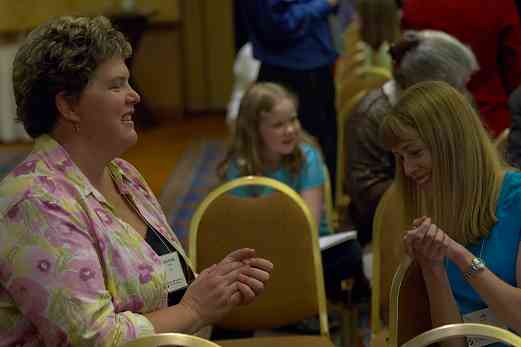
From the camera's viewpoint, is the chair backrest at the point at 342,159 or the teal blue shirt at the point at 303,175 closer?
the teal blue shirt at the point at 303,175

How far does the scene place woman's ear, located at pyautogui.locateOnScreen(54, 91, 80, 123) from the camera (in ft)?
6.53

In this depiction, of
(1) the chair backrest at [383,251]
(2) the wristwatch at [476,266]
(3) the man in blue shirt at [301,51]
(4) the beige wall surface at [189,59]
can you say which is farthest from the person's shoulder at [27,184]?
(4) the beige wall surface at [189,59]

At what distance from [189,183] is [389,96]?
356cm

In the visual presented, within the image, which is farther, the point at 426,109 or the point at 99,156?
the point at 426,109

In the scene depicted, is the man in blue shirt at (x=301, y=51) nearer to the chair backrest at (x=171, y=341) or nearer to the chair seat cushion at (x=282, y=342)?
the chair seat cushion at (x=282, y=342)

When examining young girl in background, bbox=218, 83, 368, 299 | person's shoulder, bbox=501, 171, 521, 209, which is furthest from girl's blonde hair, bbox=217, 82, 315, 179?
person's shoulder, bbox=501, 171, 521, 209

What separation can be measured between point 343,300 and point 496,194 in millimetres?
1503

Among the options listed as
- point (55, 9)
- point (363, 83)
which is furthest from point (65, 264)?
point (55, 9)

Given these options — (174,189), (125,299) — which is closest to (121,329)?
(125,299)

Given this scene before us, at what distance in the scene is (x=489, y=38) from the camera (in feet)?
14.0

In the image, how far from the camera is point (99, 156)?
6.79ft

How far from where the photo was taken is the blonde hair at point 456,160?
7.11 ft

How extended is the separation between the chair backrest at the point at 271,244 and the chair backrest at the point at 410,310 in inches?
22.4

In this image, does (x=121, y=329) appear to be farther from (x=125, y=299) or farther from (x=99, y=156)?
(x=99, y=156)
